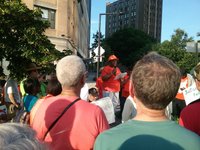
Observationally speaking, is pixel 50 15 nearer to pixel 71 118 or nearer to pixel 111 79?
pixel 111 79

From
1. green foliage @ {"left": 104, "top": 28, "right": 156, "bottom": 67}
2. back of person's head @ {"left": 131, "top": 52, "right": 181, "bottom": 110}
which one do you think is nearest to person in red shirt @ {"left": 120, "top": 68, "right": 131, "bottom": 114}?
back of person's head @ {"left": 131, "top": 52, "right": 181, "bottom": 110}

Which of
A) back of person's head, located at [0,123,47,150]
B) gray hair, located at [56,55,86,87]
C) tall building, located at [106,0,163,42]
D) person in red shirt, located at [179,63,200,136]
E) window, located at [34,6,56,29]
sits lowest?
person in red shirt, located at [179,63,200,136]

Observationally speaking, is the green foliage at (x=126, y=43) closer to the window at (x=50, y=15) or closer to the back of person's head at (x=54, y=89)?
the window at (x=50, y=15)

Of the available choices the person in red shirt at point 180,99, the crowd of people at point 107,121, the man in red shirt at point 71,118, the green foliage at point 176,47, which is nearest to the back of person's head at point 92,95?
the person in red shirt at point 180,99

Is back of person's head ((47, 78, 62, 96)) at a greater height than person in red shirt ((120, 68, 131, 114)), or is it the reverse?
back of person's head ((47, 78, 62, 96))

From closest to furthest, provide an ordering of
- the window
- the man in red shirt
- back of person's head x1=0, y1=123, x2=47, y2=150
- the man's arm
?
back of person's head x1=0, y1=123, x2=47, y2=150, the man in red shirt, the man's arm, the window

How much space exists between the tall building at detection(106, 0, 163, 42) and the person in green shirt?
13978 centimetres

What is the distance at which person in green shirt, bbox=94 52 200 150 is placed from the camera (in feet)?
6.57

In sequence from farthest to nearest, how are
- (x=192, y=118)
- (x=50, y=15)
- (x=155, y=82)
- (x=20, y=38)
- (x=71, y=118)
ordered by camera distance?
(x=50, y=15), (x=20, y=38), (x=192, y=118), (x=71, y=118), (x=155, y=82)

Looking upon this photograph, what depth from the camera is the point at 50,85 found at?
156 inches

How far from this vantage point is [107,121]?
9.66 ft

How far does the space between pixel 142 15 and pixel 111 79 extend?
14147cm

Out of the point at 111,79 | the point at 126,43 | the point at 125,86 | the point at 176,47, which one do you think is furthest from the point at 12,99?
the point at 126,43

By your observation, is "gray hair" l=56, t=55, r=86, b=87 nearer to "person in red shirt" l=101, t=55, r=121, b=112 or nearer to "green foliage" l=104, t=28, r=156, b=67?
"person in red shirt" l=101, t=55, r=121, b=112
